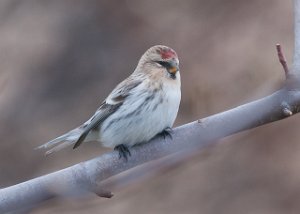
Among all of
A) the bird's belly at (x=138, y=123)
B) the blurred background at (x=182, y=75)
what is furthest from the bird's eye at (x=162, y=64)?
the blurred background at (x=182, y=75)

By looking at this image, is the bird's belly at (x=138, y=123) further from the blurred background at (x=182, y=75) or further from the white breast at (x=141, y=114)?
the blurred background at (x=182, y=75)

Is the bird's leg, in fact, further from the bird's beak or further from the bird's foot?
the bird's beak

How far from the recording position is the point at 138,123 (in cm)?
231

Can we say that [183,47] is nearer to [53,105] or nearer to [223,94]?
[223,94]

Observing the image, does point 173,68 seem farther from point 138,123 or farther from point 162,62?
point 138,123

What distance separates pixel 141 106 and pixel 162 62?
22 cm

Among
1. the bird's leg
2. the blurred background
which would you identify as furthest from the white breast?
the blurred background

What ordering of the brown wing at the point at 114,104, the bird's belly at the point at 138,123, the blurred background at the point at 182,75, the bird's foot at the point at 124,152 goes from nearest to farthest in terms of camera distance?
1. the bird's foot at the point at 124,152
2. the bird's belly at the point at 138,123
3. the brown wing at the point at 114,104
4. the blurred background at the point at 182,75

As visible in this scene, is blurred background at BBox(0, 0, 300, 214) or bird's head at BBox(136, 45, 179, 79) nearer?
bird's head at BBox(136, 45, 179, 79)

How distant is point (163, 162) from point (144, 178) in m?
0.09

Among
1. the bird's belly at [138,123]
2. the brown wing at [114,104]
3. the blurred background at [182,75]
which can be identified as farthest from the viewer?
the blurred background at [182,75]

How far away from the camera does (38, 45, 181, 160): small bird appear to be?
2.29 m

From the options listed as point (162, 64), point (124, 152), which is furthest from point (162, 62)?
point (124, 152)

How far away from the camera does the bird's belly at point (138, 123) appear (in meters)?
2.21
